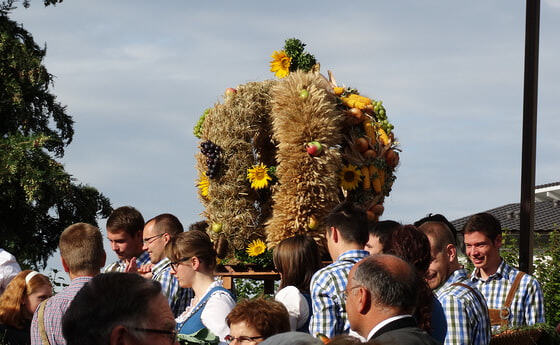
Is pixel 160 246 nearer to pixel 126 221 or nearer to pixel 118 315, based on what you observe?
pixel 126 221

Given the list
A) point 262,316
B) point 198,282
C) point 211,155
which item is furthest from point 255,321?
point 211,155

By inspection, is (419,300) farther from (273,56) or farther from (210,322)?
(273,56)

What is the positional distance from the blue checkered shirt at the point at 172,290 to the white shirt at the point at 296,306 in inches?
37.5

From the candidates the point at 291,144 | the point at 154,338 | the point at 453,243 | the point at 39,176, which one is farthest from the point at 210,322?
the point at 39,176

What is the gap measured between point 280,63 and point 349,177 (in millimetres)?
1315

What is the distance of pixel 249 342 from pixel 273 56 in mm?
4121

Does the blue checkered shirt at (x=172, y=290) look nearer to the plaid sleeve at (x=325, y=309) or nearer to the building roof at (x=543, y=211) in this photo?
the plaid sleeve at (x=325, y=309)

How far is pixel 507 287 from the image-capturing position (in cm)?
606

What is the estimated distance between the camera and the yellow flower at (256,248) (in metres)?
7.64

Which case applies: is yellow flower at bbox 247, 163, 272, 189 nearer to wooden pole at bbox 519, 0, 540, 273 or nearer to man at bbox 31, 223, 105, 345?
wooden pole at bbox 519, 0, 540, 273

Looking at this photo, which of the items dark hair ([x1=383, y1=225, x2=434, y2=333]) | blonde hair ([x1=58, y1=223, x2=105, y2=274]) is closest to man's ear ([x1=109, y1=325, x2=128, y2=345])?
dark hair ([x1=383, y1=225, x2=434, y2=333])

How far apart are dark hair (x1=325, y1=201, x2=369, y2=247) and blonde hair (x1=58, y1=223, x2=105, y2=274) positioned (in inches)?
54.1

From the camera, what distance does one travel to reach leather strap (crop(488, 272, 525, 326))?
585cm

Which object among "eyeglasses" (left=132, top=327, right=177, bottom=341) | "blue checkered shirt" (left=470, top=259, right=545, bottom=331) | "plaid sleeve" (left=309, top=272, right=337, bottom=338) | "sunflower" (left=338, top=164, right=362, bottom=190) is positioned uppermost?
"sunflower" (left=338, top=164, right=362, bottom=190)
